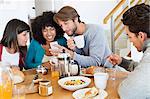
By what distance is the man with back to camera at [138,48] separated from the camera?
3.35 feet

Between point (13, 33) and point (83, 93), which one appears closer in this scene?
point (83, 93)

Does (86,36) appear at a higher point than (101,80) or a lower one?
higher

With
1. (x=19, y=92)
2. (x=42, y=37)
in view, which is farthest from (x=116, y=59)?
(x=42, y=37)

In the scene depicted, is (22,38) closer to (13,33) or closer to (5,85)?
(13,33)

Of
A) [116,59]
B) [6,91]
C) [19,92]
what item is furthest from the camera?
[116,59]

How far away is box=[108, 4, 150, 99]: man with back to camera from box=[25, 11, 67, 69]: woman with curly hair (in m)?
0.76

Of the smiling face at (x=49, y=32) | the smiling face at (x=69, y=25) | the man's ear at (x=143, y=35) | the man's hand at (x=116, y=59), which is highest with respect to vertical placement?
the smiling face at (x=69, y=25)

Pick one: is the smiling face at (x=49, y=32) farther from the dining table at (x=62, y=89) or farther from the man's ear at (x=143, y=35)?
the man's ear at (x=143, y=35)

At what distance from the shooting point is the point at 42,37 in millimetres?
2123

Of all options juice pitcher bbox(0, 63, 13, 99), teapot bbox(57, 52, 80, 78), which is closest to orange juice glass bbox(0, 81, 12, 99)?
juice pitcher bbox(0, 63, 13, 99)

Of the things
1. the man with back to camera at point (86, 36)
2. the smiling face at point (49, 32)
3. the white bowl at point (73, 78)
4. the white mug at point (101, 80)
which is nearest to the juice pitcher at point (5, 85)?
the white bowl at point (73, 78)

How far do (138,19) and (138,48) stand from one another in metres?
0.15

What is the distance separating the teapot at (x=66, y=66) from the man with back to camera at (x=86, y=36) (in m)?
0.21

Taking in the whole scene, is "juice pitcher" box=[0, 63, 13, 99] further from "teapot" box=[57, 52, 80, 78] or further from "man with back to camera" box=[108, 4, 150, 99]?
"man with back to camera" box=[108, 4, 150, 99]
